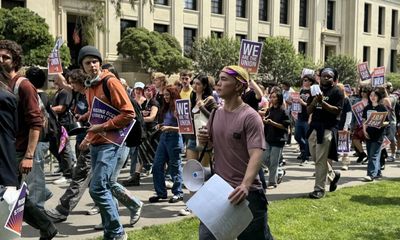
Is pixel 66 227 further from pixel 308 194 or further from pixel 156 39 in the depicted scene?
pixel 156 39

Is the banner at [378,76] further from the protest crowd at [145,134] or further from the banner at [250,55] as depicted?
the banner at [250,55]

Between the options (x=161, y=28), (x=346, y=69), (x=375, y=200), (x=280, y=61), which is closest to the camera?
(x=375, y=200)

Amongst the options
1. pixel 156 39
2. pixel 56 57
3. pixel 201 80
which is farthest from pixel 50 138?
pixel 156 39

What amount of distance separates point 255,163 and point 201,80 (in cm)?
328

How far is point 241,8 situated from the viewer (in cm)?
4516

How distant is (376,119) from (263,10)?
1479 inches

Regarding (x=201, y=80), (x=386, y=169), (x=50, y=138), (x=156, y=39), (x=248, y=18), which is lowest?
(x=386, y=169)

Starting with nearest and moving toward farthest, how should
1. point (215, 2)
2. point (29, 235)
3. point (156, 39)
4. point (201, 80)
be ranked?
point (29, 235)
point (201, 80)
point (156, 39)
point (215, 2)

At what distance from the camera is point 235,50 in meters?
36.2

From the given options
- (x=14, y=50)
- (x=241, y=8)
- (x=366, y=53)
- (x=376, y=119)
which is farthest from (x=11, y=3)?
(x=366, y=53)

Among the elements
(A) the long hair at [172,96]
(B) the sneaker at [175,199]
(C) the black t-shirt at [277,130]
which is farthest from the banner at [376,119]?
(B) the sneaker at [175,199]

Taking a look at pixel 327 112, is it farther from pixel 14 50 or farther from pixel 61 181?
pixel 14 50

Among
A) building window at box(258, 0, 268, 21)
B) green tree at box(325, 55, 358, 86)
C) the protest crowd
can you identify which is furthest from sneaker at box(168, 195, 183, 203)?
building window at box(258, 0, 268, 21)

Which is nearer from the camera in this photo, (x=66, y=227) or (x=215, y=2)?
(x=66, y=227)
